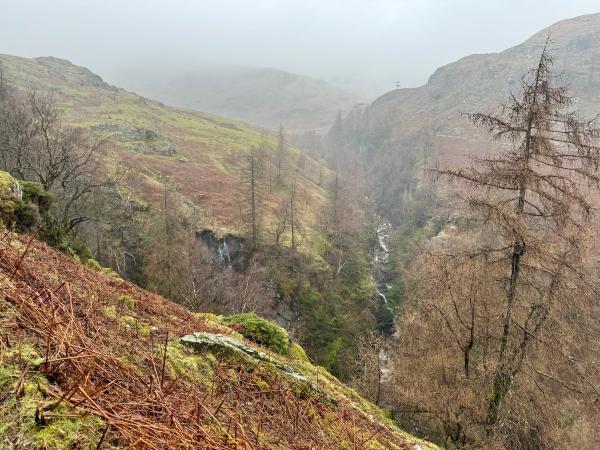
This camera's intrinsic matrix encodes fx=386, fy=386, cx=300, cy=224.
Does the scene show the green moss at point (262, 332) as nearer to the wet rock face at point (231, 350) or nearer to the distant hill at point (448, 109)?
the wet rock face at point (231, 350)

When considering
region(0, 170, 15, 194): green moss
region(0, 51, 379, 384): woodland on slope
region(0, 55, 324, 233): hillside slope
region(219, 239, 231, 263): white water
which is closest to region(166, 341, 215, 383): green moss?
region(0, 51, 379, 384): woodland on slope

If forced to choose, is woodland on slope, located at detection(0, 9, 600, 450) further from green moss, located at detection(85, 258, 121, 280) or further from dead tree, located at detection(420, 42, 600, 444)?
green moss, located at detection(85, 258, 121, 280)

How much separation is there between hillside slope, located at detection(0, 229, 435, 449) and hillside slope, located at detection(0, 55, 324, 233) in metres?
45.3

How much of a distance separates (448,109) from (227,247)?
144 metres

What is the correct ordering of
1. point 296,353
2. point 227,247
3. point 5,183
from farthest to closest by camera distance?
point 227,247, point 5,183, point 296,353

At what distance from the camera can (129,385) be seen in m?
3.06

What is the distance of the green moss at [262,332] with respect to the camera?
899 centimetres

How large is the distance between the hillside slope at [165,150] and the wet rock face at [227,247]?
2.18 metres

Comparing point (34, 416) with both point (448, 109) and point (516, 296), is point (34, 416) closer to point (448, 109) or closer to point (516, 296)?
point (516, 296)

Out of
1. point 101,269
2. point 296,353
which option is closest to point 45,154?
point 101,269

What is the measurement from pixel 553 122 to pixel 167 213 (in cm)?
3193

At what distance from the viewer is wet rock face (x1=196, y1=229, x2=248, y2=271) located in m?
46.0

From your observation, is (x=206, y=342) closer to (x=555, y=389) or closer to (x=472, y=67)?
(x=555, y=389)

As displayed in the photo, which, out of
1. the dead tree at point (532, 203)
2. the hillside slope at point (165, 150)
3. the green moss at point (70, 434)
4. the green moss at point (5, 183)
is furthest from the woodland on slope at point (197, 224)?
the dead tree at point (532, 203)
